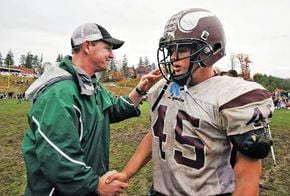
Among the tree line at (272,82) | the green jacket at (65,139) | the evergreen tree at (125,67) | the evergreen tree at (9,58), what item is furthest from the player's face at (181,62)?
the evergreen tree at (9,58)

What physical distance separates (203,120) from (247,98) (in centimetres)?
31

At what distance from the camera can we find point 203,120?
1.85m

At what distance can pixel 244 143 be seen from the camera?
1.65 metres

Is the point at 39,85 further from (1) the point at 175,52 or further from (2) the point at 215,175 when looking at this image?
(2) the point at 215,175

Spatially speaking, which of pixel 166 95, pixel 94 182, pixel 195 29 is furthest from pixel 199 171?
pixel 195 29

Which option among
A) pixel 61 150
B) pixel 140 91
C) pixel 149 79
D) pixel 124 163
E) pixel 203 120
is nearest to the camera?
pixel 203 120

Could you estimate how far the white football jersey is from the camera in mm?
1718

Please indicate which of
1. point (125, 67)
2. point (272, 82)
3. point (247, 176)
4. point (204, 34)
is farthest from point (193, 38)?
point (125, 67)

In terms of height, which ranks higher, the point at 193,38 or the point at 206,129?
the point at 193,38

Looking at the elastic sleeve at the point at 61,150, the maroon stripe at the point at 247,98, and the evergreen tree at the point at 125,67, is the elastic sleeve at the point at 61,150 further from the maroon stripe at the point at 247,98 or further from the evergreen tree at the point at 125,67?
the evergreen tree at the point at 125,67

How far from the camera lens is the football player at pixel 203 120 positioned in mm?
1709

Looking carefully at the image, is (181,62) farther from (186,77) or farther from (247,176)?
(247,176)

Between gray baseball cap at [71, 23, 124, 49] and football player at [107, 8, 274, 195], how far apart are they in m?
0.82

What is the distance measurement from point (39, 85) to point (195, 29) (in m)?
1.34
